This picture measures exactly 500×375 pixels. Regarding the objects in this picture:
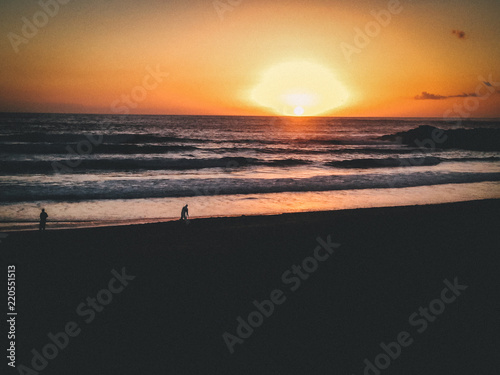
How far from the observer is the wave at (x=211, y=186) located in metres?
16.7

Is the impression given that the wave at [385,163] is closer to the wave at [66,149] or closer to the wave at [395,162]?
the wave at [395,162]

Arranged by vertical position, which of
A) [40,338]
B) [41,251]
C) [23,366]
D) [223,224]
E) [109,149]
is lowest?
[23,366]

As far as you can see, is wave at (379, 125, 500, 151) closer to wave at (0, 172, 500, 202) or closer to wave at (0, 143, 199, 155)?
wave at (0, 172, 500, 202)

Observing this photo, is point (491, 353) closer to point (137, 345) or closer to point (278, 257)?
point (278, 257)

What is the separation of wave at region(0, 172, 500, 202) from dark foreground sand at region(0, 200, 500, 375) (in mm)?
7427

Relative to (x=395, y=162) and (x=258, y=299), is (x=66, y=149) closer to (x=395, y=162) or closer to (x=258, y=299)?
(x=395, y=162)

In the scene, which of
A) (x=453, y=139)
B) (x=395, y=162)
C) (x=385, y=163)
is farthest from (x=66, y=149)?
(x=453, y=139)

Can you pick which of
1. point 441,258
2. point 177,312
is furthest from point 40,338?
point 441,258

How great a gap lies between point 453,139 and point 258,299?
5741 centimetres

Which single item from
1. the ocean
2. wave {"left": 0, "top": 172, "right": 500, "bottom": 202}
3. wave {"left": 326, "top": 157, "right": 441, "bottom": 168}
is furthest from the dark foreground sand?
wave {"left": 326, "top": 157, "right": 441, "bottom": 168}

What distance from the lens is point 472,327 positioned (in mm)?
5137

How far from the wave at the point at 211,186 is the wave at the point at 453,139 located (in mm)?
27195

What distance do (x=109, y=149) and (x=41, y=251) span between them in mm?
32963

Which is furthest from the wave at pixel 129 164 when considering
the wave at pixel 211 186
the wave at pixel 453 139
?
the wave at pixel 453 139
